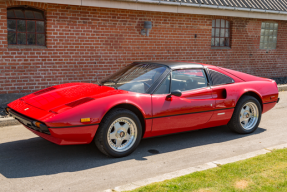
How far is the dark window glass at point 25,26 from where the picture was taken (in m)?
8.50

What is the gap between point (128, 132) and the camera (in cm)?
494

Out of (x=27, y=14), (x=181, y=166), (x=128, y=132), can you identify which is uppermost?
(x=27, y=14)

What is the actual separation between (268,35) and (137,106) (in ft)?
35.0

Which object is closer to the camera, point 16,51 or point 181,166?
point 181,166

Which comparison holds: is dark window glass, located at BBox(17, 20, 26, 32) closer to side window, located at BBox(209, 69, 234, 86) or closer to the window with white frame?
side window, located at BBox(209, 69, 234, 86)

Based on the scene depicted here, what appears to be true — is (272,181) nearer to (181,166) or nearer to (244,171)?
(244,171)

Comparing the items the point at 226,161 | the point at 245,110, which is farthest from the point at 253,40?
the point at 226,161

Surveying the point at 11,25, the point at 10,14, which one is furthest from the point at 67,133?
the point at 10,14

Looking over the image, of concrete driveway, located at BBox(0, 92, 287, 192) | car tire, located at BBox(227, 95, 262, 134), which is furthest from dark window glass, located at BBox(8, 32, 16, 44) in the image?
car tire, located at BBox(227, 95, 262, 134)

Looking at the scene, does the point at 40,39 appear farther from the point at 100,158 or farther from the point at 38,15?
the point at 100,158

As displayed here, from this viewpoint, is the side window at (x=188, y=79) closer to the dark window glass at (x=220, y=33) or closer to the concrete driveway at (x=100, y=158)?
the concrete driveway at (x=100, y=158)

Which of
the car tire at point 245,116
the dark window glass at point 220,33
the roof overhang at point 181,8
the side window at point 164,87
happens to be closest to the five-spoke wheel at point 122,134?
the side window at point 164,87

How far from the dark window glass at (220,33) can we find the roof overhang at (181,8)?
29.1 inches

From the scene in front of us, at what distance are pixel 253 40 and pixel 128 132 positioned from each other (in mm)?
9917
